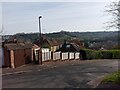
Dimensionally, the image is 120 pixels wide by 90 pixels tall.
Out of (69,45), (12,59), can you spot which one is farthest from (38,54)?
(69,45)

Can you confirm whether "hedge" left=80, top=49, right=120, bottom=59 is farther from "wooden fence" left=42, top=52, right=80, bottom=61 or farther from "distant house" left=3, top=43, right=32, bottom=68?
"distant house" left=3, top=43, right=32, bottom=68

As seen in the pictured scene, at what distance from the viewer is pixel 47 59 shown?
41750 mm

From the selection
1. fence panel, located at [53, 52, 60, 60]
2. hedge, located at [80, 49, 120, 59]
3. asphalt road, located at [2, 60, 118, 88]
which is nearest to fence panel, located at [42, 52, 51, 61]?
fence panel, located at [53, 52, 60, 60]

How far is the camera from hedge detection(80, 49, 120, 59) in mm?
56312

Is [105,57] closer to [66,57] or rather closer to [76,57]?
[76,57]

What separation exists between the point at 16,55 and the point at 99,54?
2730 cm

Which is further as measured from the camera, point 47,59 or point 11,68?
point 47,59

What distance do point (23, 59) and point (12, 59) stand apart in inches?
152

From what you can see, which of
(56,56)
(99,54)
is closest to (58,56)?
(56,56)

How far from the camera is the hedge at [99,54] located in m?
56.3

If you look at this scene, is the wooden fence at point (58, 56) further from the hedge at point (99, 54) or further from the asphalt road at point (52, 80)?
the asphalt road at point (52, 80)

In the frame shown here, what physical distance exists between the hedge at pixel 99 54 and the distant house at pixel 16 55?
61.5 ft

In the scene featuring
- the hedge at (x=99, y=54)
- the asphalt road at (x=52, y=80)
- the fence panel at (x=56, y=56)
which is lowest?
the hedge at (x=99, y=54)

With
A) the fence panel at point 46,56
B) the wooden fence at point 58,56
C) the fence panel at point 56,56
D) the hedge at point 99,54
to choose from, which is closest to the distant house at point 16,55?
the fence panel at point 46,56
